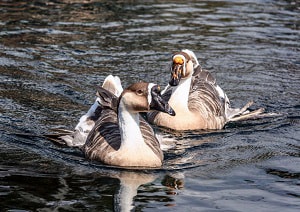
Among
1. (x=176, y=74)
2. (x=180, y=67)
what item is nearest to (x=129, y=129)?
(x=176, y=74)

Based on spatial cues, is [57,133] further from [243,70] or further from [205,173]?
[243,70]

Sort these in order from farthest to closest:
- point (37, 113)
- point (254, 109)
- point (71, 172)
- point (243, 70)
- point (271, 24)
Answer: point (271, 24), point (243, 70), point (254, 109), point (37, 113), point (71, 172)

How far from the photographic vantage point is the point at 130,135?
32.0 feet

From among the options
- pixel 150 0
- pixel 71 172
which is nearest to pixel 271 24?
pixel 150 0

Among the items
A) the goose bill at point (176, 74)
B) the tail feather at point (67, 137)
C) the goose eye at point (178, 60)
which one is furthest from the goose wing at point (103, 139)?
the goose eye at point (178, 60)

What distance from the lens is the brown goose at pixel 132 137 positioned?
9672 millimetres

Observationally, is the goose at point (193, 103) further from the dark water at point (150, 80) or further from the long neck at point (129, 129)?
the long neck at point (129, 129)

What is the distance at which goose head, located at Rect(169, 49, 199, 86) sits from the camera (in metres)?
12.2

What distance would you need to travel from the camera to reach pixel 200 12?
20609 mm

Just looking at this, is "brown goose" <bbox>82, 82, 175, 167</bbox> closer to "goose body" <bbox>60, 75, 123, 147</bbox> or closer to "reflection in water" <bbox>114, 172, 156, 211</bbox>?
"reflection in water" <bbox>114, 172, 156, 211</bbox>

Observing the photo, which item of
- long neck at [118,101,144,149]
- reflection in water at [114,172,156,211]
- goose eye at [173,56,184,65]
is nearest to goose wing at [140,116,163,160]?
long neck at [118,101,144,149]

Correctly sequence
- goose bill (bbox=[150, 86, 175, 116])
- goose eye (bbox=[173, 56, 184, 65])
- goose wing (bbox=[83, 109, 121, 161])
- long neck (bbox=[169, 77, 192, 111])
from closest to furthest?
1. goose bill (bbox=[150, 86, 175, 116])
2. goose wing (bbox=[83, 109, 121, 161])
3. goose eye (bbox=[173, 56, 184, 65])
4. long neck (bbox=[169, 77, 192, 111])

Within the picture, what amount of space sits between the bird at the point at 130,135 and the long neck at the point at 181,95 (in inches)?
75.9

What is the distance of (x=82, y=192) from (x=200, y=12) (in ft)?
40.9
